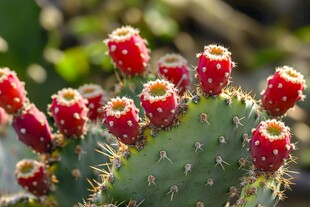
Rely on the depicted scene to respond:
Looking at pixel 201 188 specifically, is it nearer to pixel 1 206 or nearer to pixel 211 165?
pixel 211 165

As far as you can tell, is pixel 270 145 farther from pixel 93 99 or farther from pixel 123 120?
pixel 93 99

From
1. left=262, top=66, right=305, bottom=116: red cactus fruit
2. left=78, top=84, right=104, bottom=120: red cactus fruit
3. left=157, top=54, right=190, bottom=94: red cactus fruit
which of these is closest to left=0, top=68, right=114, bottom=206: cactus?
left=78, top=84, right=104, bottom=120: red cactus fruit

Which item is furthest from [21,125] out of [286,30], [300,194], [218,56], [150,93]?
[286,30]

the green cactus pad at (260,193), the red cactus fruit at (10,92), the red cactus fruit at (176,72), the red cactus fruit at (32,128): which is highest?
the red cactus fruit at (176,72)

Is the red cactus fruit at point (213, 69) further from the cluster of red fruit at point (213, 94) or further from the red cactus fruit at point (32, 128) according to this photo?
the red cactus fruit at point (32, 128)

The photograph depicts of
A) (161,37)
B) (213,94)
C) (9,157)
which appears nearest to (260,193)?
(213,94)

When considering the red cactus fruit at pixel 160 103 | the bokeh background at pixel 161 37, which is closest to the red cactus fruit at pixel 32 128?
the red cactus fruit at pixel 160 103
